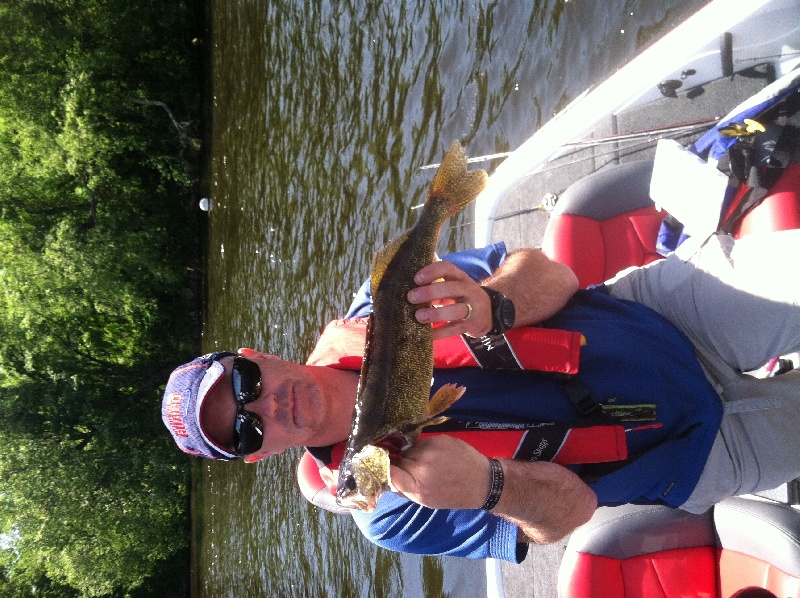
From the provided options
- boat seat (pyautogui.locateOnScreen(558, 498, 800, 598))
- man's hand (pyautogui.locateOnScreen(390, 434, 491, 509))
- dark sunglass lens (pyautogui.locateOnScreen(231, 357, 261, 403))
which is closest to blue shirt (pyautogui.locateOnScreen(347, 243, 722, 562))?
man's hand (pyautogui.locateOnScreen(390, 434, 491, 509))

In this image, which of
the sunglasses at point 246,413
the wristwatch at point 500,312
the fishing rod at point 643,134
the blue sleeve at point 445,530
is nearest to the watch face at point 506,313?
the wristwatch at point 500,312

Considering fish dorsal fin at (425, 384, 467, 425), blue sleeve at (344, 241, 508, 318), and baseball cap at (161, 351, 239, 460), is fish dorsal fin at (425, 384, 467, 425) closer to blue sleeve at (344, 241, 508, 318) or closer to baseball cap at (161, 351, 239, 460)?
blue sleeve at (344, 241, 508, 318)

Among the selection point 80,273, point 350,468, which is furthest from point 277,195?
point 350,468

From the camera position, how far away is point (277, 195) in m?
11.8

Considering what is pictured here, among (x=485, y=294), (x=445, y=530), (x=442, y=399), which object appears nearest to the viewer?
(x=442, y=399)

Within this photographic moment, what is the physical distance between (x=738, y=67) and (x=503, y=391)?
283cm

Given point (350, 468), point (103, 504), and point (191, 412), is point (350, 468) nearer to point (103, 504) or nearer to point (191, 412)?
point (191, 412)

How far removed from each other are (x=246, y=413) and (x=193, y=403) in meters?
0.29

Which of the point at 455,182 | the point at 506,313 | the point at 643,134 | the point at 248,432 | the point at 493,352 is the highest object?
the point at 643,134

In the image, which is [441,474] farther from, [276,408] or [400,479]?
[276,408]

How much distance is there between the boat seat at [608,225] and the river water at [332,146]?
329cm

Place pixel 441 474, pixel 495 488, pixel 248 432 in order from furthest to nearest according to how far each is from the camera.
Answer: pixel 248 432, pixel 495 488, pixel 441 474

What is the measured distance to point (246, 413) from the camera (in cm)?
301

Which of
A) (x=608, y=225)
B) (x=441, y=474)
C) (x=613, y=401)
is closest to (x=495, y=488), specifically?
(x=441, y=474)
